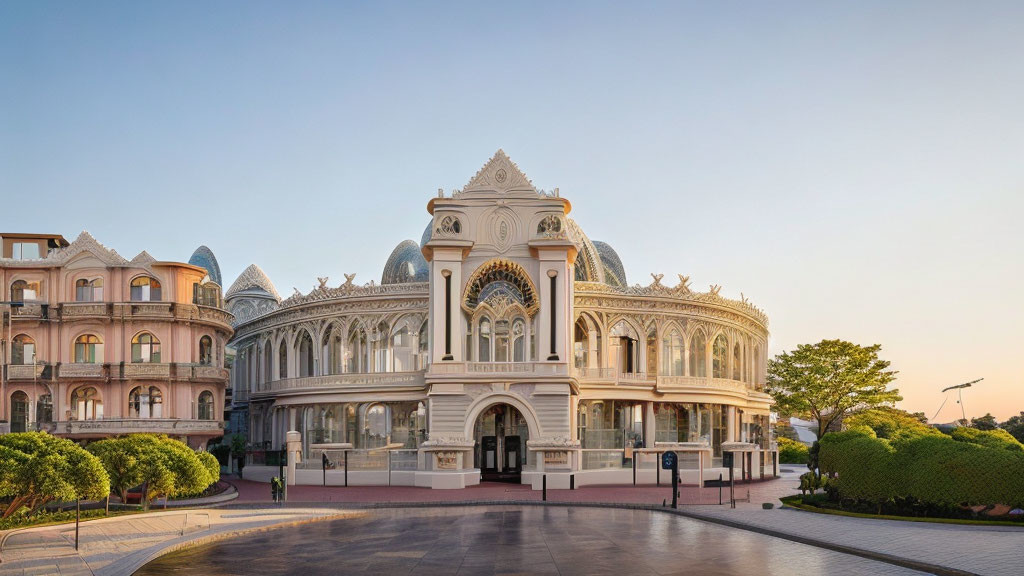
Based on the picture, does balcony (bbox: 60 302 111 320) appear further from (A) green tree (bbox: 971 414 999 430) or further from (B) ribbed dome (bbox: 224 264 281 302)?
(A) green tree (bbox: 971 414 999 430)

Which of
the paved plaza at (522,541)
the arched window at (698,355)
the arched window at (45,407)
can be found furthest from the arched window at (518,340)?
the arched window at (45,407)

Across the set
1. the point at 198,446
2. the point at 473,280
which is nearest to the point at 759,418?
the point at 473,280

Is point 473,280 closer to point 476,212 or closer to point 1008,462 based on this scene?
point 476,212

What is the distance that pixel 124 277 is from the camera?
52.4m

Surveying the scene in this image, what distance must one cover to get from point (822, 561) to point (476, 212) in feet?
107

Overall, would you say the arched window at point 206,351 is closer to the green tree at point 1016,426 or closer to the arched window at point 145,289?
the arched window at point 145,289

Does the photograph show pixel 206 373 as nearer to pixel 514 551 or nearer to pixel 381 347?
pixel 381 347

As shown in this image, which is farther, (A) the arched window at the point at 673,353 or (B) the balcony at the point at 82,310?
(A) the arched window at the point at 673,353

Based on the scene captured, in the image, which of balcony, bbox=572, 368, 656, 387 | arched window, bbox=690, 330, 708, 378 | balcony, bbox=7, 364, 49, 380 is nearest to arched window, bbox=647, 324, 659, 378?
balcony, bbox=572, 368, 656, 387

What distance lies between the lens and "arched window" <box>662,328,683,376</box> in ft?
198

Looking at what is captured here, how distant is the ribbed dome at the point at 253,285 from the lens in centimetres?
9475

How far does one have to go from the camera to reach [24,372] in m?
50.4

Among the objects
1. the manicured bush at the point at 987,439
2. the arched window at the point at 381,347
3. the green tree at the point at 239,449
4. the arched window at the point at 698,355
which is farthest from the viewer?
the green tree at the point at 239,449

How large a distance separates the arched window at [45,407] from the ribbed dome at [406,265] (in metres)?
24.2
